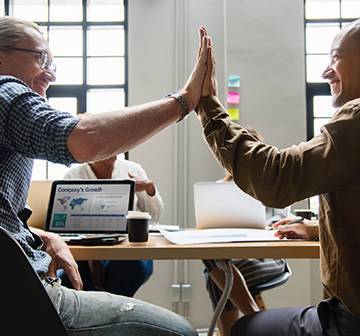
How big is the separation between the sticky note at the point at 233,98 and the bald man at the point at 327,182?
2547 mm

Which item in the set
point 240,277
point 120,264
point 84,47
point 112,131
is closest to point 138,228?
point 112,131

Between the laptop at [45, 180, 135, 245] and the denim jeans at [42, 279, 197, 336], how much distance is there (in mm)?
514

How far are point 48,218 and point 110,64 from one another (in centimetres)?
276

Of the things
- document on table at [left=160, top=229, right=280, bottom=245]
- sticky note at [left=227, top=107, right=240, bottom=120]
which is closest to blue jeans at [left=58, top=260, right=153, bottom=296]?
document on table at [left=160, top=229, right=280, bottom=245]

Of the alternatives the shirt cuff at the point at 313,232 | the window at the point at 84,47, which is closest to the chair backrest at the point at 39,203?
the shirt cuff at the point at 313,232

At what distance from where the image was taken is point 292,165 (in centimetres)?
96

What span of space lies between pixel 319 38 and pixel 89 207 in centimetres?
333

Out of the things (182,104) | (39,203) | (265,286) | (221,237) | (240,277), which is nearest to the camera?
(182,104)

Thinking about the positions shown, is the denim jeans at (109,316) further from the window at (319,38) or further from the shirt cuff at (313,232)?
the window at (319,38)

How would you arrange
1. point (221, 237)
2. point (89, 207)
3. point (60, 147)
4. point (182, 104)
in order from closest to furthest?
1. point (60, 147)
2. point (182, 104)
3. point (221, 237)
4. point (89, 207)

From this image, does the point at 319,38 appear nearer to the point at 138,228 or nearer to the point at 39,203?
the point at 39,203

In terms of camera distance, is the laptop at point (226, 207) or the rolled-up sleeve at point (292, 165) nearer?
the rolled-up sleeve at point (292, 165)

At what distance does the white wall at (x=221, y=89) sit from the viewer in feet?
12.0

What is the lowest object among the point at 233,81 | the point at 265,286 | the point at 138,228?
the point at 265,286
